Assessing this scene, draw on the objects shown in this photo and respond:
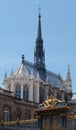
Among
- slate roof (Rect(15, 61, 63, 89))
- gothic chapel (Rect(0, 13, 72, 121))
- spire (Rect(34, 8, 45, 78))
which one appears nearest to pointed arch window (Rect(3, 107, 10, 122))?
gothic chapel (Rect(0, 13, 72, 121))

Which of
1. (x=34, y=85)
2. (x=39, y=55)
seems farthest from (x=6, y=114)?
(x=39, y=55)

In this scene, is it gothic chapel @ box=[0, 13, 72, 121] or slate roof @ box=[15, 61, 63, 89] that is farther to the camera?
slate roof @ box=[15, 61, 63, 89]

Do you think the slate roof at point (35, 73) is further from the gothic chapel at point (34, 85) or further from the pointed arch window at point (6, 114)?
the pointed arch window at point (6, 114)

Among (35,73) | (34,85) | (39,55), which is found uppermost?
(39,55)

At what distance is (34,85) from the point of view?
89562 millimetres

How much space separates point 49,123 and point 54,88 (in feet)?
171

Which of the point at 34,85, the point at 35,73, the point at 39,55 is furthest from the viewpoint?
the point at 39,55

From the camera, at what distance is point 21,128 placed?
43312 millimetres

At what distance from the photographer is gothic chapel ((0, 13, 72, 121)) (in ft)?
248

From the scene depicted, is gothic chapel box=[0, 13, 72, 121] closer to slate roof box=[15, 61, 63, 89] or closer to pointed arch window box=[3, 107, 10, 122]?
slate roof box=[15, 61, 63, 89]

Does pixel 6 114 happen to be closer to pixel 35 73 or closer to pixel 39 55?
pixel 35 73

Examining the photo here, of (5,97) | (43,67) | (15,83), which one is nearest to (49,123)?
(5,97)

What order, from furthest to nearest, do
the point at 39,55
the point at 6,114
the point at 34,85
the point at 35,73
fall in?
the point at 39,55 → the point at 35,73 → the point at 34,85 → the point at 6,114

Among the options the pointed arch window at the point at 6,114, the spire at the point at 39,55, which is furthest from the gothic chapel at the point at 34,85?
the pointed arch window at the point at 6,114
